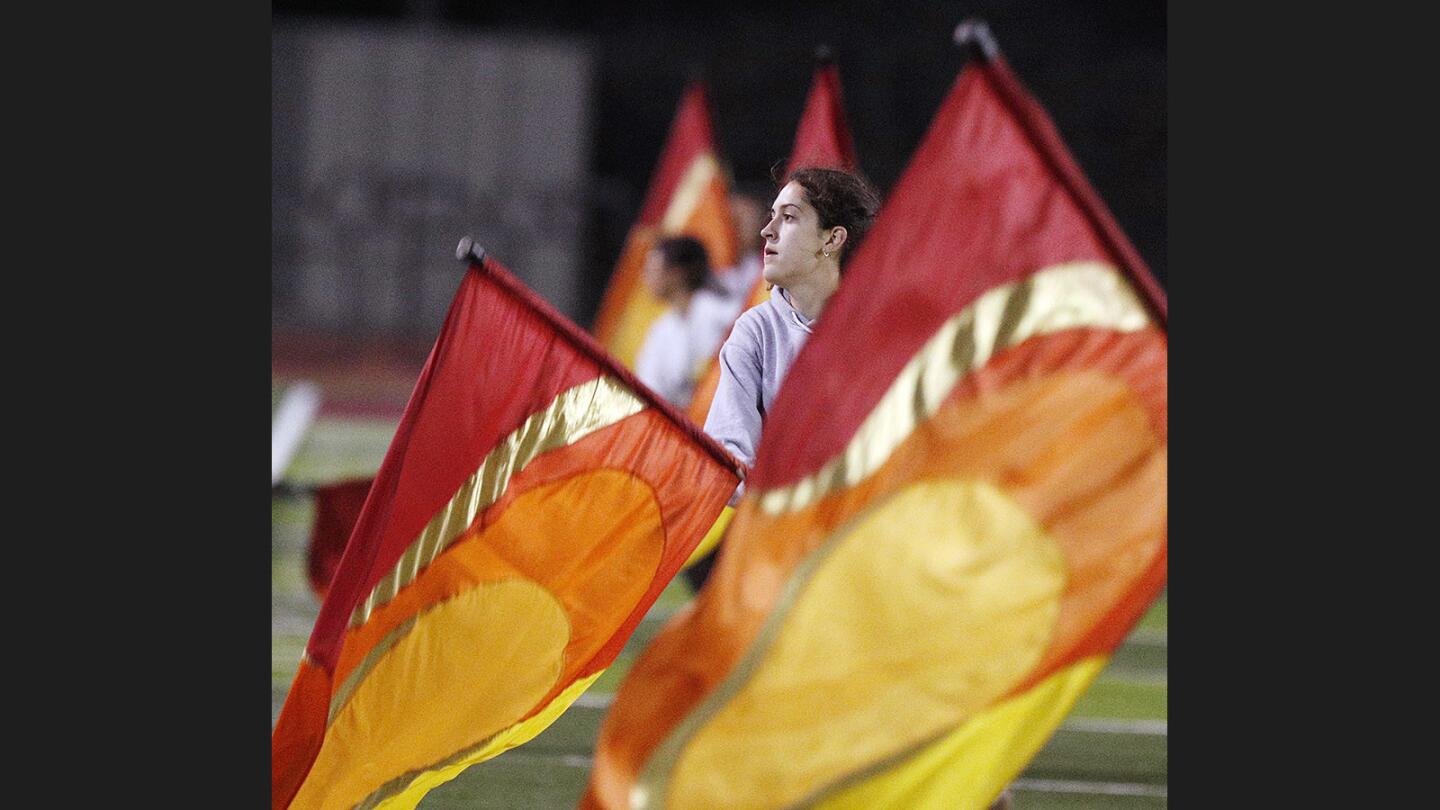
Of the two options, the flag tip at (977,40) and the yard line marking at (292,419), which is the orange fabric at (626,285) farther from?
the flag tip at (977,40)

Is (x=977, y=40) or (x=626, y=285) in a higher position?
(x=977, y=40)

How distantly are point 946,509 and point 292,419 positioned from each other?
42.8ft

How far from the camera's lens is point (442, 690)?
4984 millimetres

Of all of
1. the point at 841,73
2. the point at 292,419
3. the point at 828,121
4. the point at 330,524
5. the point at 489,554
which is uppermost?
the point at 841,73

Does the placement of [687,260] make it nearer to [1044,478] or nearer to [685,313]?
[685,313]

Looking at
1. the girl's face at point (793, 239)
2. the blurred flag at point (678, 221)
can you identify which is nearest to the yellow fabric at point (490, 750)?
the girl's face at point (793, 239)

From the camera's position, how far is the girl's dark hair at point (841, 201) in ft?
16.4

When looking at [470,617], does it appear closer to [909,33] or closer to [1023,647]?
[1023,647]

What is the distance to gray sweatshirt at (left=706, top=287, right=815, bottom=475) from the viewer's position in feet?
16.6

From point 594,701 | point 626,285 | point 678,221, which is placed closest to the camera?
point 594,701

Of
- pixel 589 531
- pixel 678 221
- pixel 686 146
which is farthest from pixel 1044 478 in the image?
pixel 686 146

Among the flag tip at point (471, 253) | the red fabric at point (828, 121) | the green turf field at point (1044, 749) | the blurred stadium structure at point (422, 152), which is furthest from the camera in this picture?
Result: the blurred stadium structure at point (422, 152)

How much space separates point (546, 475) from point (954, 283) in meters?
1.64

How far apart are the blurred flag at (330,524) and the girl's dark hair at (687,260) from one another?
190cm
